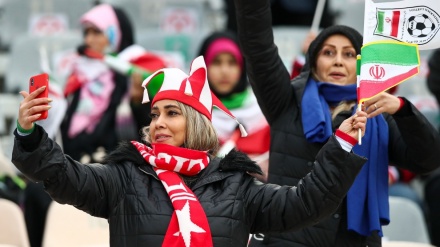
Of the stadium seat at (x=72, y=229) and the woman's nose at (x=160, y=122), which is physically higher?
Result: the woman's nose at (x=160, y=122)

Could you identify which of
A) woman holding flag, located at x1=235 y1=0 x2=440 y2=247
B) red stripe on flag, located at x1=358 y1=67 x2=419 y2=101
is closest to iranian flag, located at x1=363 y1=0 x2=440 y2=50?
red stripe on flag, located at x1=358 y1=67 x2=419 y2=101

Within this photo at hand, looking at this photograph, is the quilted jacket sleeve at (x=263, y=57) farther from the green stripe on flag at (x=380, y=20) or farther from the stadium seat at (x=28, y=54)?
the stadium seat at (x=28, y=54)

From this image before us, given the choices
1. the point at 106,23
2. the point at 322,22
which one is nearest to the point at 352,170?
the point at 106,23

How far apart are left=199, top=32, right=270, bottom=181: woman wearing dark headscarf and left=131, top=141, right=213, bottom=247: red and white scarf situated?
2.63m

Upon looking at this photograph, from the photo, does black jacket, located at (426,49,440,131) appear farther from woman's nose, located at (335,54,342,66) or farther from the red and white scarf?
the red and white scarf

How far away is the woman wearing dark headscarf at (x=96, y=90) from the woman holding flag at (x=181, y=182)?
315 centimetres

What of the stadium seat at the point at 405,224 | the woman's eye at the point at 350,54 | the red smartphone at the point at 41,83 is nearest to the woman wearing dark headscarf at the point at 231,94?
the stadium seat at the point at 405,224

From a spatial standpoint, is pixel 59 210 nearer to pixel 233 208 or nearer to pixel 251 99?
pixel 251 99

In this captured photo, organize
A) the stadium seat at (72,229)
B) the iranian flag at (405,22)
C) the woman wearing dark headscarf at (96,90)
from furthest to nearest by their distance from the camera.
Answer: the woman wearing dark headscarf at (96,90) → the stadium seat at (72,229) → the iranian flag at (405,22)

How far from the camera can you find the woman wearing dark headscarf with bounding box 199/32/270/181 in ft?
22.5

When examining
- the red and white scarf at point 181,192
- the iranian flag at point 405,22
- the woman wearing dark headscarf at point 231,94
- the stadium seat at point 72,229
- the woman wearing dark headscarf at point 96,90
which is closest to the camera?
the red and white scarf at point 181,192

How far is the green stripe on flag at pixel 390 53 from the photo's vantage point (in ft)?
13.7

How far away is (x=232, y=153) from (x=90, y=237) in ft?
8.53

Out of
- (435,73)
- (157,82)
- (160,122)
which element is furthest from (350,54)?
(435,73)
